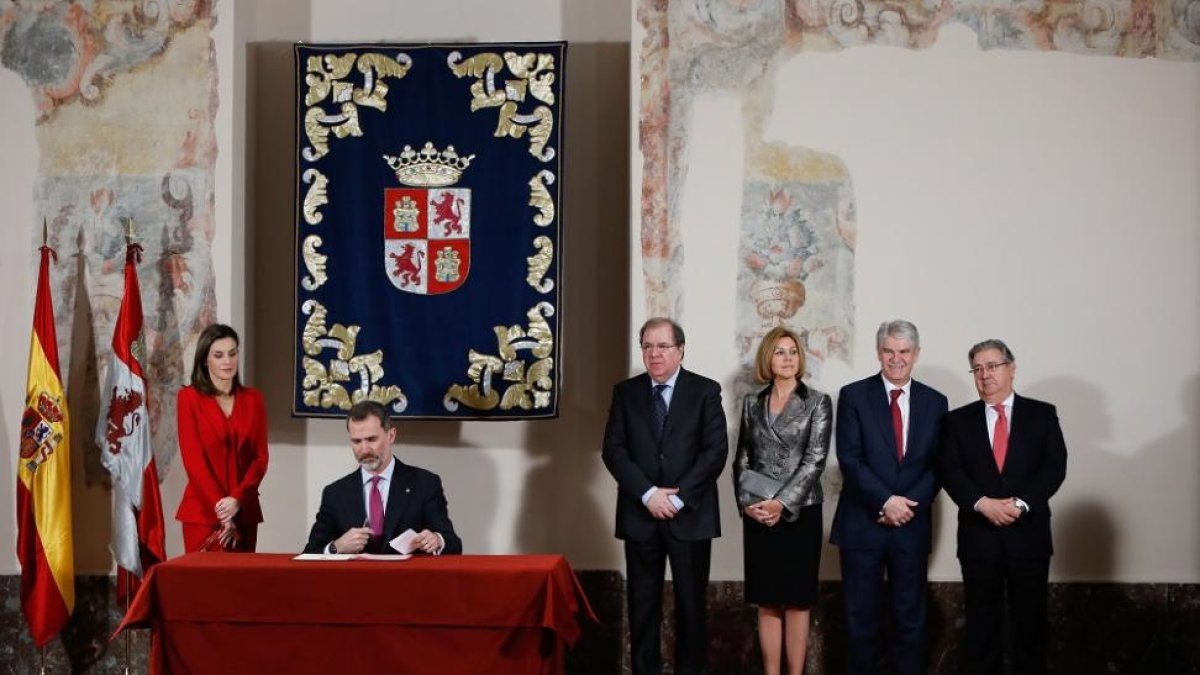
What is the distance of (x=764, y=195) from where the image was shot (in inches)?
306

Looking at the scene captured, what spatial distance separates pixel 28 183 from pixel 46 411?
1.35 m

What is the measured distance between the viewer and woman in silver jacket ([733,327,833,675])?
22.1ft

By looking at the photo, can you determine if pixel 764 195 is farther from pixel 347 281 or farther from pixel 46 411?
pixel 46 411

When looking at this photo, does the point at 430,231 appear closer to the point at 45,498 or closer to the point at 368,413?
the point at 368,413

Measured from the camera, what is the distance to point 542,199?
7859mm

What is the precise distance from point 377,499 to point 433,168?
2.52 m

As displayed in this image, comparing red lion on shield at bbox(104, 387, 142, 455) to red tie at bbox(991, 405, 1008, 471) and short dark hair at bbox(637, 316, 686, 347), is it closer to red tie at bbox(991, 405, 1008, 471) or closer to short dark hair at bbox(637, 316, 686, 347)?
short dark hair at bbox(637, 316, 686, 347)

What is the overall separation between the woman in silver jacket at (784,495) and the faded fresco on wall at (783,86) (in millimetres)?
854

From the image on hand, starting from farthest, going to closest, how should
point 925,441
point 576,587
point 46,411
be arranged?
point 46,411
point 925,441
point 576,587

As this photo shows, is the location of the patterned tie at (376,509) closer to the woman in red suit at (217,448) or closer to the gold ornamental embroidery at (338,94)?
the woman in red suit at (217,448)

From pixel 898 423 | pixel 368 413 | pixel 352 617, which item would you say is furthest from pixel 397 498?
pixel 898 423

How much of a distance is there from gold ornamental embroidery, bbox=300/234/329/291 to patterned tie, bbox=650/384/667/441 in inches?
85.5

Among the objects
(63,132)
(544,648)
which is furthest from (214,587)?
(63,132)

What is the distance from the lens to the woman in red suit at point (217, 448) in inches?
275
